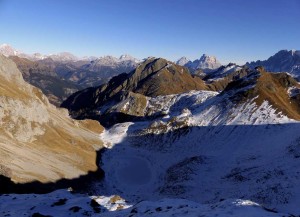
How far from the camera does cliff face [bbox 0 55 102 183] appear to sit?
6506cm

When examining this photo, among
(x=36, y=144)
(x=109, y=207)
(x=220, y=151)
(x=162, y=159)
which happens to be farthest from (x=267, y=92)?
(x=109, y=207)

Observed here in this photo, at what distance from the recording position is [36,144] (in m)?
80.8

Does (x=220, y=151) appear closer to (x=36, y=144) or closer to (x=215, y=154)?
(x=215, y=154)

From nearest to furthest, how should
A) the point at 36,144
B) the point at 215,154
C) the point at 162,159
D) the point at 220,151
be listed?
the point at 36,144, the point at 215,154, the point at 220,151, the point at 162,159

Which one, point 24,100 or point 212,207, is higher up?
point 24,100

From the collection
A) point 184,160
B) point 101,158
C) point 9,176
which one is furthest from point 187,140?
point 9,176

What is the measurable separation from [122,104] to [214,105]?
5763 centimetres

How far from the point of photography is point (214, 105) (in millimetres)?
120688

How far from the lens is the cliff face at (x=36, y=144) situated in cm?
6506

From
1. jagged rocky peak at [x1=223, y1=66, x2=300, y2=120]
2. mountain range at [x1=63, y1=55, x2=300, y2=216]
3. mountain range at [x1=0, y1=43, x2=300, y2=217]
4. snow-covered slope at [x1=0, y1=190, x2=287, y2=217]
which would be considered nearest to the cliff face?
mountain range at [x1=0, y1=43, x2=300, y2=217]

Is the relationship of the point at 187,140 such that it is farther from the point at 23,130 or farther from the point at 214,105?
the point at 23,130

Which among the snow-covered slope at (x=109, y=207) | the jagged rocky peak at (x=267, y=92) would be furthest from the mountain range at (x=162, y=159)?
the jagged rocky peak at (x=267, y=92)

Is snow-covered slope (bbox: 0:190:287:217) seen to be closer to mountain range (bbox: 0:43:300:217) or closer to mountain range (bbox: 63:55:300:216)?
mountain range (bbox: 0:43:300:217)

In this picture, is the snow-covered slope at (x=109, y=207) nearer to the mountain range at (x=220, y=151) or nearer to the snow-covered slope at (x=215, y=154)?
the mountain range at (x=220, y=151)
